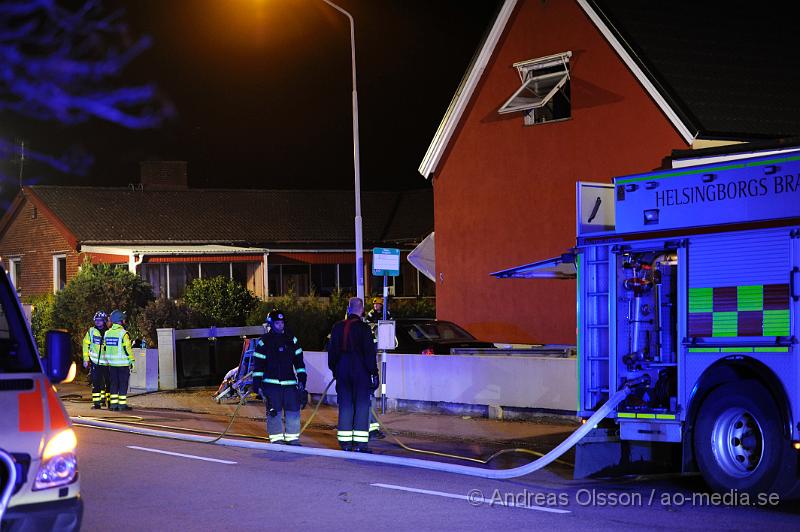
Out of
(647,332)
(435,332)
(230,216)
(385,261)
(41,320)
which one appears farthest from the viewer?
(230,216)

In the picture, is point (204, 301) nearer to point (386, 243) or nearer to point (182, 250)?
point (182, 250)

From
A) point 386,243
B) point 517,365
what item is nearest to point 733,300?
point 517,365

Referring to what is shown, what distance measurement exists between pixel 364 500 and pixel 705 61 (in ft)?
54.0

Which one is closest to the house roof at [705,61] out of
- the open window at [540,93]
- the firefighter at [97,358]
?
the open window at [540,93]

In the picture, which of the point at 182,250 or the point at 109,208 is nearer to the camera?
the point at 182,250

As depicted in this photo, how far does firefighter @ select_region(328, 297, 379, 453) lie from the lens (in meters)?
13.6

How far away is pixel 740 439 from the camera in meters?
10.3

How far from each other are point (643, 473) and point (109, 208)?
125ft

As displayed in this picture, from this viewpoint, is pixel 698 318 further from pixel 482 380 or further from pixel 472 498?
pixel 482 380

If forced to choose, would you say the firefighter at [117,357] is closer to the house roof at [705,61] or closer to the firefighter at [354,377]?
the firefighter at [354,377]

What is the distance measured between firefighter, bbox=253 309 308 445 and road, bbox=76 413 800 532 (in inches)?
39.8

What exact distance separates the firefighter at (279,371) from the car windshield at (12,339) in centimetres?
711

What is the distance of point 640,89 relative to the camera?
2317 cm

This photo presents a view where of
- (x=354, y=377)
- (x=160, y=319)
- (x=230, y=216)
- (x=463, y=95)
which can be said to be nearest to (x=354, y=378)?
(x=354, y=377)
